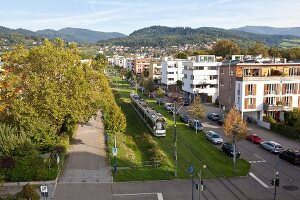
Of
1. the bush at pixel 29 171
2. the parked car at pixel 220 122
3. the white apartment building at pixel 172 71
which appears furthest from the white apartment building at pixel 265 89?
the white apartment building at pixel 172 71

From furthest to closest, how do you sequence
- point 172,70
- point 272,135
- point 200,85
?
point 172,70
point 200,85
point 272,135

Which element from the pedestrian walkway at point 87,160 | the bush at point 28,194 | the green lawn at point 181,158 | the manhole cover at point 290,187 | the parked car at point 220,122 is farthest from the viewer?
the parked car at point 220,122

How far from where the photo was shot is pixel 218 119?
210ft

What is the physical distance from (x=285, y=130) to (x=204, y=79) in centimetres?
3793

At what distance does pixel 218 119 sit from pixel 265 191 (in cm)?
3267

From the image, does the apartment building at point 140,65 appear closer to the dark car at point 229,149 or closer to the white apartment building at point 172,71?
the white apartment building at point 172,71

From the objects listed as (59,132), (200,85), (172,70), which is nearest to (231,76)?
(200,85)

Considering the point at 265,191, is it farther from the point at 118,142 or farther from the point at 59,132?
the point at 59,132

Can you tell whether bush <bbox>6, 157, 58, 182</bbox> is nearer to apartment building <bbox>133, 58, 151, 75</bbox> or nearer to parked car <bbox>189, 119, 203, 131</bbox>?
parked car <bbox>189, 119, 203, 131</bbox>

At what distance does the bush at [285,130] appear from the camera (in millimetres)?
50938

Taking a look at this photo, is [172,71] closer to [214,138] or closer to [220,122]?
[220,122]

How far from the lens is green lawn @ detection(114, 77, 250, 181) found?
3522 centimetres

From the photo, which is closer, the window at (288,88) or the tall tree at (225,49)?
the window at (288,88)

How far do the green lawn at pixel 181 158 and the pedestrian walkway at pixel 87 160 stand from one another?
193cm
